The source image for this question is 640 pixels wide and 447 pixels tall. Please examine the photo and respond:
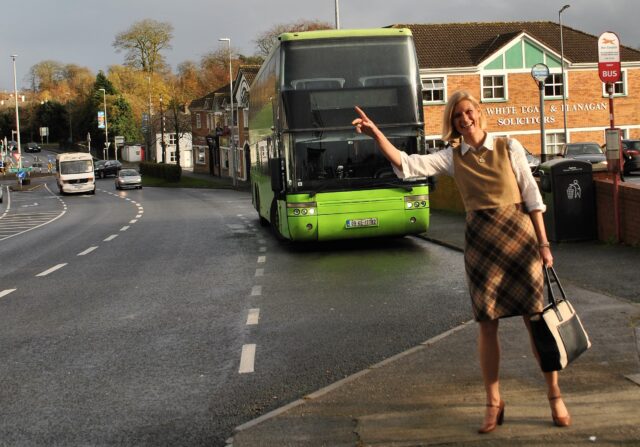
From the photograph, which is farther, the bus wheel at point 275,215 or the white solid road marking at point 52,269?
the bus wheel at point 275,215

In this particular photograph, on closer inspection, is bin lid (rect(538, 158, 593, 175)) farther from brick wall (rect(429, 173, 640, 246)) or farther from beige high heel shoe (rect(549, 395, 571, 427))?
beige high heel shoe (rect(549, 395, 571, 427))

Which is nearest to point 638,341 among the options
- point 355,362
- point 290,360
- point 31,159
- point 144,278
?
point 355,362

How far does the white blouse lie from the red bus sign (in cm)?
908

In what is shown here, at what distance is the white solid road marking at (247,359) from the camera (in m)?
6.68

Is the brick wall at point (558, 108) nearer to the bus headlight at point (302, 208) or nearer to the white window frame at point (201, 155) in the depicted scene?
the bus headlight at point (302, 208)

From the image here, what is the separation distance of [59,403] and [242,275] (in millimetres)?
6882

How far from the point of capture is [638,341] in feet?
21.4


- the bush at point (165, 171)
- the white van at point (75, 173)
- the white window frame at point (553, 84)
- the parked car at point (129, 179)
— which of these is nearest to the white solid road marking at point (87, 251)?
the white van at point (75, 173)

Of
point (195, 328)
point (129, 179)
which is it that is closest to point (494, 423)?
point (195, 328)

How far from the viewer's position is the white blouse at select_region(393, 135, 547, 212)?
15.5 feet

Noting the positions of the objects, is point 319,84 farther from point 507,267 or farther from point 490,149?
point 507,267

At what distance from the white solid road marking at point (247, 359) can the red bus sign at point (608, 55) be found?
27.4 ft

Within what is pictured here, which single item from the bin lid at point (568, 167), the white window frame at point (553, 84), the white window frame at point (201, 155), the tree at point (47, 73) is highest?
the tree at point (47, 73)

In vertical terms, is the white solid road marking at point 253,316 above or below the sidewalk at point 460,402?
below
